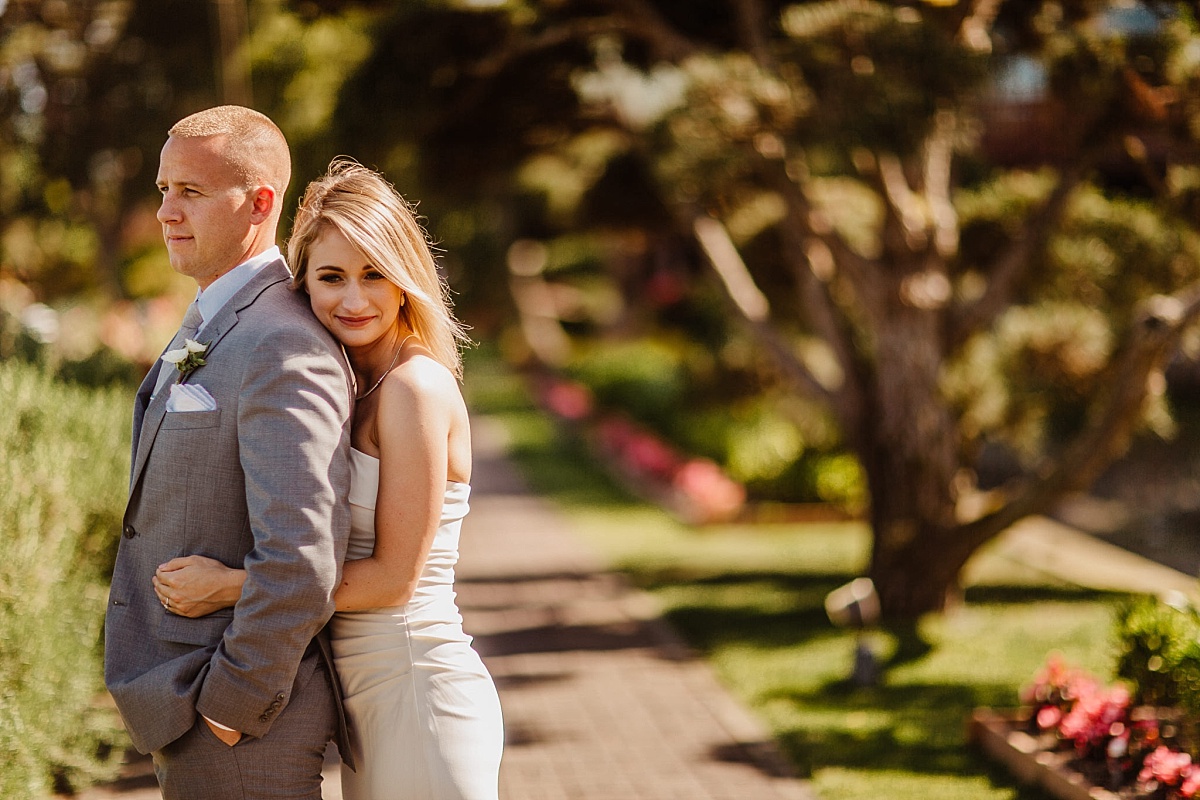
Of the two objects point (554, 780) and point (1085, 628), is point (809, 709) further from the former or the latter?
point (1085, 628)

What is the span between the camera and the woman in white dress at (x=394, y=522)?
2.61 metres

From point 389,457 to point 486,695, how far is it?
0.64m

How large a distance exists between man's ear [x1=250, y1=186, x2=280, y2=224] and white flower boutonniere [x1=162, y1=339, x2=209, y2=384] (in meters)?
0.32

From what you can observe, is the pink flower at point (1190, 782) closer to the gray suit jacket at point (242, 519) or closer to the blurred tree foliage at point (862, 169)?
the blurred tree foliage at point (862, 169)

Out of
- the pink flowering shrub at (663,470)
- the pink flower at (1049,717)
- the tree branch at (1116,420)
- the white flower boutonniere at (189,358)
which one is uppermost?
the white flower boutonniere at (189,358)

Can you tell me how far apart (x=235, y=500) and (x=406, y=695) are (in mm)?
580

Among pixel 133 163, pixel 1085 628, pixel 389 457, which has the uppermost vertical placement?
pixel 133 163

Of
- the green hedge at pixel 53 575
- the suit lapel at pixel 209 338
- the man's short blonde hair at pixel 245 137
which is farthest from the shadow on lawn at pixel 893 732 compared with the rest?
the man's short blonde hair at pixel 245 137

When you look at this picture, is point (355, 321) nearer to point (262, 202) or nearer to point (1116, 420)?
point (262, 202)

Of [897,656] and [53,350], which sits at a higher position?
[53,350]

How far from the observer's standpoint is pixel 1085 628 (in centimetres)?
850

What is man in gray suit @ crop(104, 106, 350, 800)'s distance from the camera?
8.10ft

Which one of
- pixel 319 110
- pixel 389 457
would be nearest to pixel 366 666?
pixel 389 457

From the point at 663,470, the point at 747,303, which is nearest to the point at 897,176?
the point at 747,303
